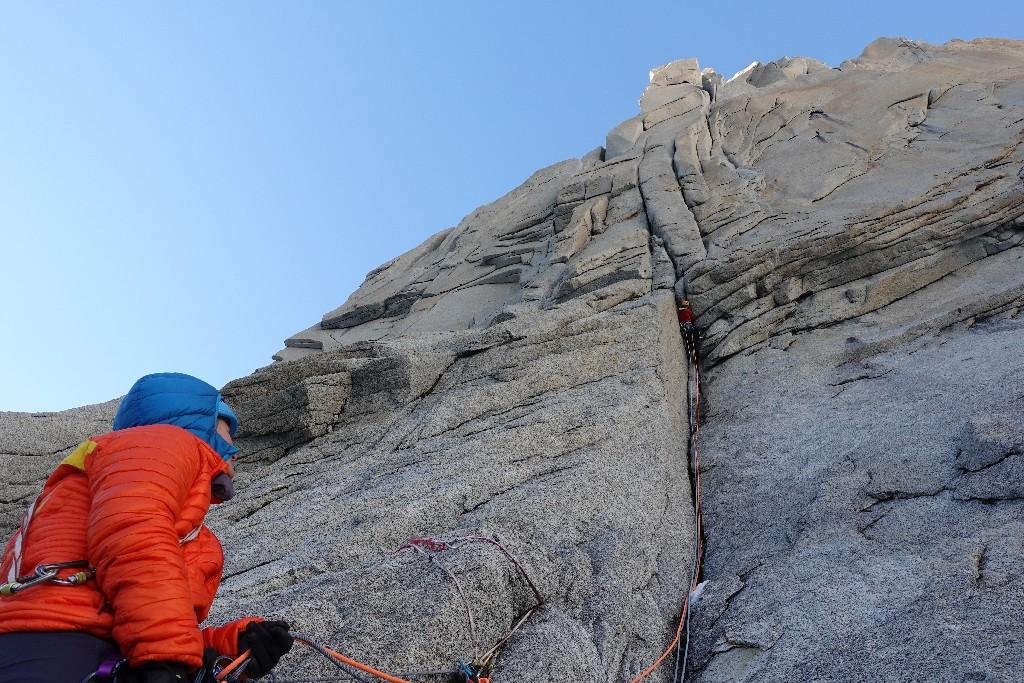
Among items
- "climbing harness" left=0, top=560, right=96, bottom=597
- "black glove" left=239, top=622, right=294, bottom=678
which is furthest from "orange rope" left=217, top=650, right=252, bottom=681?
"climbing harness" left=0, top=560, right=96, bottom=597

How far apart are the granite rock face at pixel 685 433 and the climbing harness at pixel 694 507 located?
0.11 meters

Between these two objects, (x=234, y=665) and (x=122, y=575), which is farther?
(x=234, y=665)

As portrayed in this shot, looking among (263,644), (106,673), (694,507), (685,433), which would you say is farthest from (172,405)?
(685,433)

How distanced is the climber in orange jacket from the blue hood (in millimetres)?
335

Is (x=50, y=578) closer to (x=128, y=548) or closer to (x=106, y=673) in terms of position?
(x=128, y=548)

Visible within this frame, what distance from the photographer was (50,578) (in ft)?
12.2

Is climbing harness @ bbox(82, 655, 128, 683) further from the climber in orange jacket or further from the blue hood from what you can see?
the blue hood

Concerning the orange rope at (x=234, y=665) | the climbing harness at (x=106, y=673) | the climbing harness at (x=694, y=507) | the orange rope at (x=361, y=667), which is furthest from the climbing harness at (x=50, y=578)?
the climbing harness at (x=694, y=507)

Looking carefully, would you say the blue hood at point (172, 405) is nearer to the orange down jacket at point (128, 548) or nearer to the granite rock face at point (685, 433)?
the orange down jacket at point (128, 548)

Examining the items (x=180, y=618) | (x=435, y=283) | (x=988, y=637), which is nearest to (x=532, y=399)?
(x=988, y=637)

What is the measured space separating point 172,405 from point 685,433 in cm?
769

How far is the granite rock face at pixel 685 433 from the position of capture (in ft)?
20.2

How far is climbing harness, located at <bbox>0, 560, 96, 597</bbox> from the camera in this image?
3645 millimetres

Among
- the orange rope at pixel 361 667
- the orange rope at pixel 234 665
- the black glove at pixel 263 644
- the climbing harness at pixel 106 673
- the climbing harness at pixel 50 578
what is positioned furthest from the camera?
the orange rope at pixel 361 667
